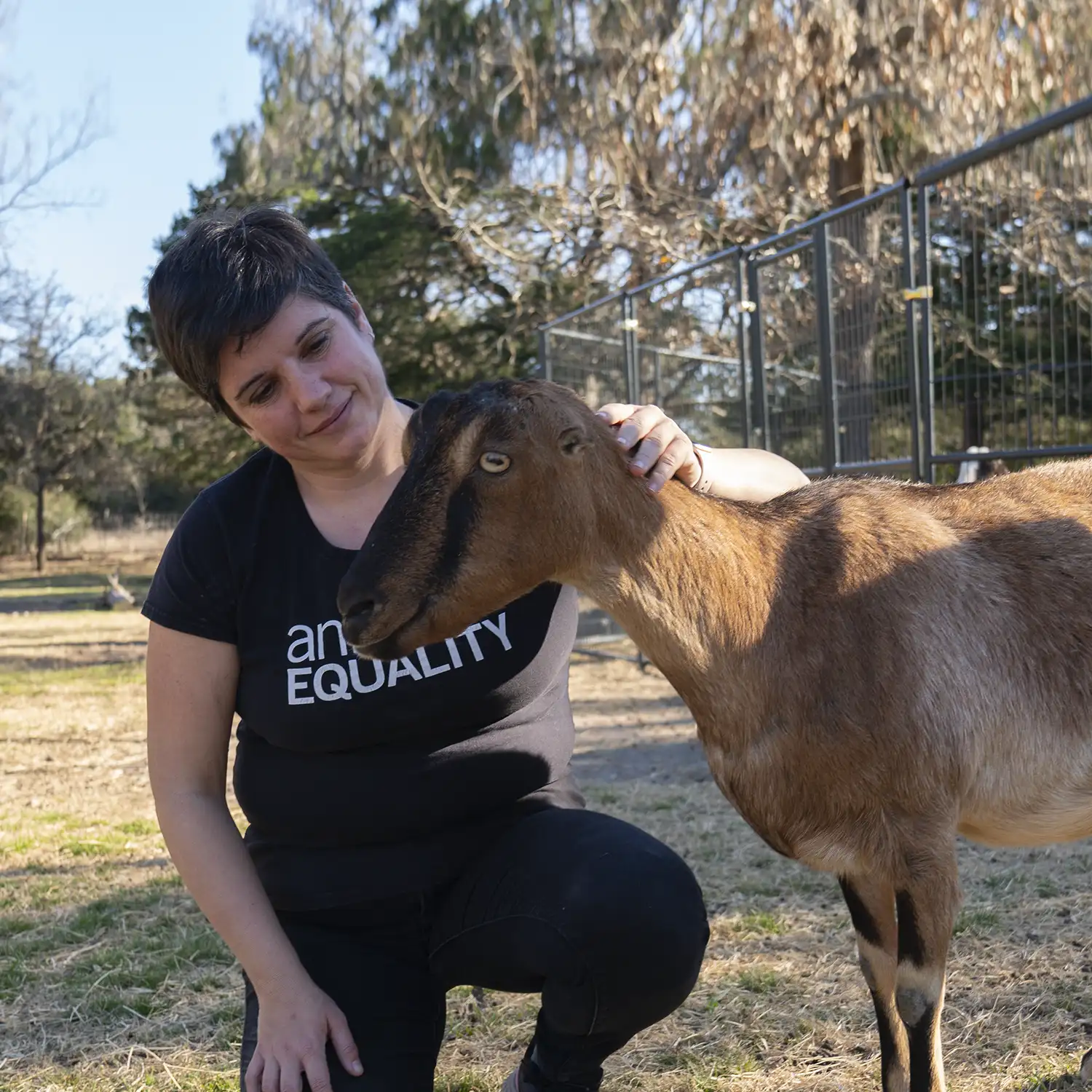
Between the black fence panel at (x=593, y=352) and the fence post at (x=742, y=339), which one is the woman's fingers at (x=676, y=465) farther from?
the black fence panel at (x=593, y=352)

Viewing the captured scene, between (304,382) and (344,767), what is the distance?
0.90 meters

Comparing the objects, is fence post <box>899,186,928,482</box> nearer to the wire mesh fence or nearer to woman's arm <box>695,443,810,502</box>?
the wire mesh fence

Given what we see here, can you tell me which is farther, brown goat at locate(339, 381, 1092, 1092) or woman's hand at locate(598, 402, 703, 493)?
woman's hand at locate(598, 402, 703, 493)

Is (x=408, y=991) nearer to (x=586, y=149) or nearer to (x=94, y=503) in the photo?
(x=586, y=149)

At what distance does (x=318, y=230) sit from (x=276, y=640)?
18.1m

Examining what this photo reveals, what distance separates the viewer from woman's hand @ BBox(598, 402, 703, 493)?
7.73ft

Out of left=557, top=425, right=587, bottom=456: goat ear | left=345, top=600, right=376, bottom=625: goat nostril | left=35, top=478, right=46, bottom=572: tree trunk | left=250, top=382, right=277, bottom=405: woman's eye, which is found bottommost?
left=35, top=478, right=46, bottom=572: tree trunk

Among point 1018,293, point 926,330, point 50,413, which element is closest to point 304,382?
point 926,330

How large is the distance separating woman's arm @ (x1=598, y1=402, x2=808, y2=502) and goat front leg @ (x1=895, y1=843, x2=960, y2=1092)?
948 mm

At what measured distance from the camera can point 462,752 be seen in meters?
2.64

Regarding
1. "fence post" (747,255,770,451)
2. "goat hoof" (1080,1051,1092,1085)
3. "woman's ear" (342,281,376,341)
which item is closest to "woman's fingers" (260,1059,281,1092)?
"woman's ear" (342,281,376,341)

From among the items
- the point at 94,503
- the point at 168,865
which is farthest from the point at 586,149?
the point at 94,503

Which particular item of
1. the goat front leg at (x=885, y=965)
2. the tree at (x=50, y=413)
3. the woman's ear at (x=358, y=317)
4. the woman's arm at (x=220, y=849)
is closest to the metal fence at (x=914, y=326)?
the goat front leg at (x=885, y=965)

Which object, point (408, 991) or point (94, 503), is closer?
Answer: point (408, 991)
